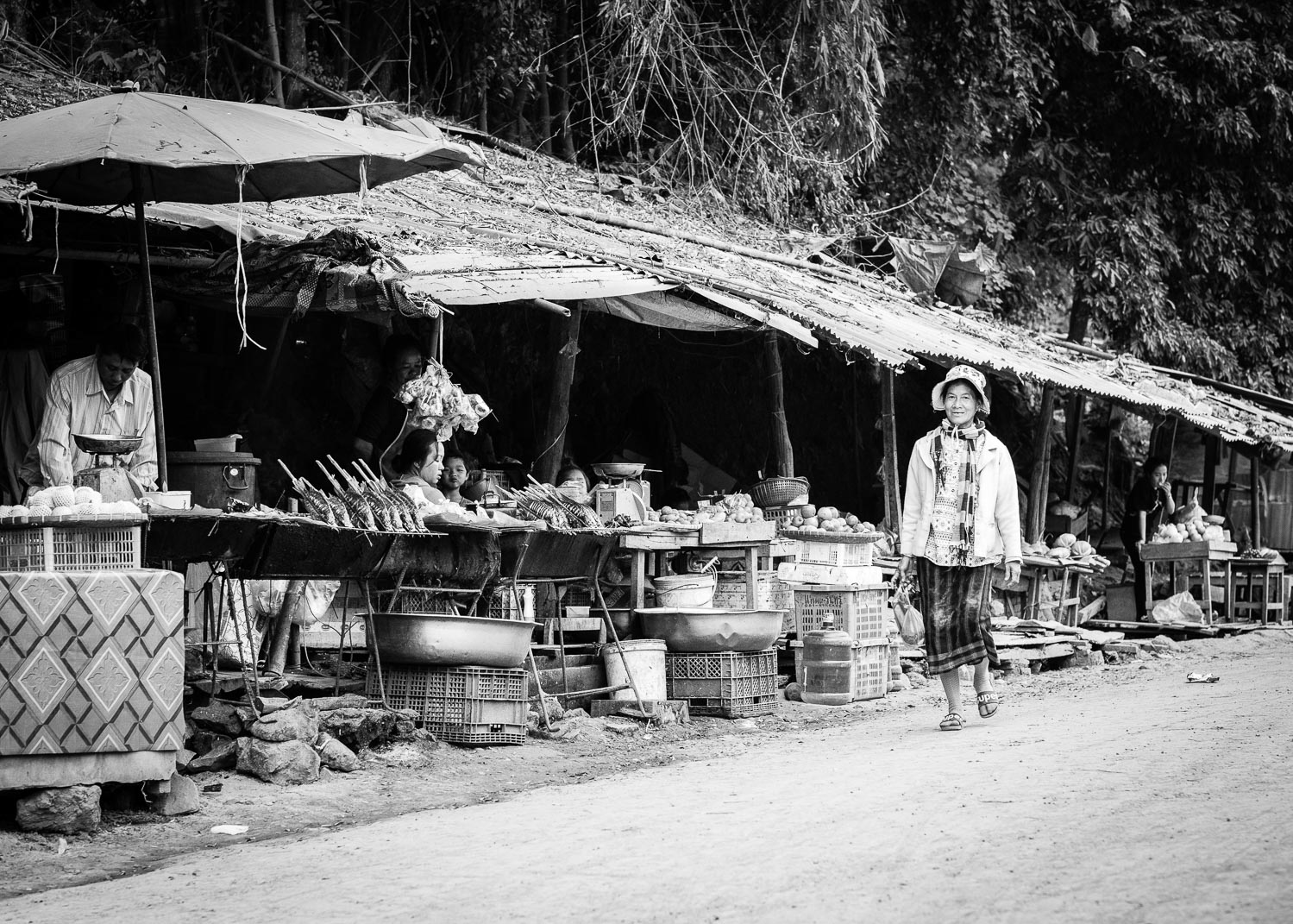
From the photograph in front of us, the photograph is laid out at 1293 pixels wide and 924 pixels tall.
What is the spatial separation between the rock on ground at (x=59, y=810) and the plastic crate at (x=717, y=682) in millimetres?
4357

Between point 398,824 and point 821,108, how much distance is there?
1395 cm

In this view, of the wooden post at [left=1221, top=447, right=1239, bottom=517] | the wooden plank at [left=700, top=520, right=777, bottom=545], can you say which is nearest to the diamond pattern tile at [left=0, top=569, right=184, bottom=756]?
the wooden plank at [left=700, top=520, right=777, bottom=545]

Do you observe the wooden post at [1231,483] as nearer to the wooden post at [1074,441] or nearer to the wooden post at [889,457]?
the wooden post at [1074,441]

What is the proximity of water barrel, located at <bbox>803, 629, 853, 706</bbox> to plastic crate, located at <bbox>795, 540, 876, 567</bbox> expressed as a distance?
0.60 metres

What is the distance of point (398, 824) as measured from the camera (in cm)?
561

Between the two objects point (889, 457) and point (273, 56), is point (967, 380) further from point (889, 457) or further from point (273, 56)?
point (273, 56)

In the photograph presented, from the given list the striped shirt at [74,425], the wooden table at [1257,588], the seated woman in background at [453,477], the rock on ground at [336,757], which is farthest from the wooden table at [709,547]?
the wooden table at [1257,588]

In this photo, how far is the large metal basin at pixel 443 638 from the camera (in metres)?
7.48

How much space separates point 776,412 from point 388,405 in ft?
12.3

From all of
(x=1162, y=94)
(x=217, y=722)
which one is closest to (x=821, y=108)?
(x=1162, y=94)

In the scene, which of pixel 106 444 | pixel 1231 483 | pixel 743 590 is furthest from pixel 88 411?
pixel 1231 483

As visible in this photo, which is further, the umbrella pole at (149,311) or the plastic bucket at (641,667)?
the plastic bucket at (641,667)

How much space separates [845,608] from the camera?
34.1 feet

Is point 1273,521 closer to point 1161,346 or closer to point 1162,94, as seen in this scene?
point 1161,346
